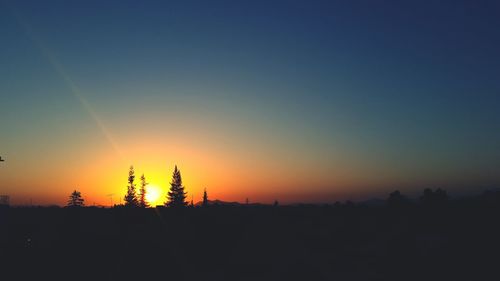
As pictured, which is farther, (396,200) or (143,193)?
(143,193)

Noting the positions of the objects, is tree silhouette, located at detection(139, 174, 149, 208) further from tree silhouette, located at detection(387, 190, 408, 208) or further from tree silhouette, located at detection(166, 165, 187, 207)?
tree silhouette, located at detection(387, 190, 408, 208)

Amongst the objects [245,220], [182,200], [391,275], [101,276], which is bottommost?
[391,275]

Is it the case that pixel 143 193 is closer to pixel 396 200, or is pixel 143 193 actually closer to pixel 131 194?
pixel 131 194

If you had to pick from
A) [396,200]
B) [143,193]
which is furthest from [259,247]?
[143,193]

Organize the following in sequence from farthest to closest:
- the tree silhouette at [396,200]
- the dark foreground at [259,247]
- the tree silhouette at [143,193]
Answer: the tree silhouette at [143,193], the tree silhouette at [396,200], the dark foreground at [259,247]

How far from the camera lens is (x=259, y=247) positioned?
45.7 m

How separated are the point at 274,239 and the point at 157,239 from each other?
12373 millimetres

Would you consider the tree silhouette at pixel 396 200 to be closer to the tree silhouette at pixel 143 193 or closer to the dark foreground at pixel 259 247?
the dark foreground at pixel 259 247

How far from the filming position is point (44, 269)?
37.5 metres

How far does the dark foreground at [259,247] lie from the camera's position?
3669cm

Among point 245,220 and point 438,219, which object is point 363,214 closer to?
point 438,219

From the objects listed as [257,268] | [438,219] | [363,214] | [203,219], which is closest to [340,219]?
[363,214]

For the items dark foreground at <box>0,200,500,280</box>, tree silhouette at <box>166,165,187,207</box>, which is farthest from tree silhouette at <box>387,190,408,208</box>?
tree silhouette at <box>166,165,187,207</box>

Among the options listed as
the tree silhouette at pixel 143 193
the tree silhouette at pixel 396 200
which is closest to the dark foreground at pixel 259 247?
the tree silhouette at pixel 396 200
